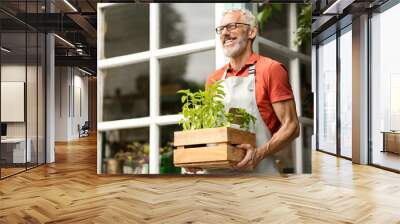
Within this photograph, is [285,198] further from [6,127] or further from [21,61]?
[21,61]

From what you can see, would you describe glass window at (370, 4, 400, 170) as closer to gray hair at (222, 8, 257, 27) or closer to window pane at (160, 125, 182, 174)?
gray hair at (222, 8, 257, 27)

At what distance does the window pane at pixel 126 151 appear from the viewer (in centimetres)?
618

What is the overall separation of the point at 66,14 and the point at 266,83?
4.17 metres

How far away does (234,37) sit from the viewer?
6141mm

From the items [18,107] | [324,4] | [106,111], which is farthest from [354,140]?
[18,107]

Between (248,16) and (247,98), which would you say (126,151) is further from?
(248,16)

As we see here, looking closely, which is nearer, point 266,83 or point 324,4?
point 266,83

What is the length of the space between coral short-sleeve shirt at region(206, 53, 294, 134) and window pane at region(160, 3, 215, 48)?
610 millimetres

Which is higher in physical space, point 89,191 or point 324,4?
point 324,4

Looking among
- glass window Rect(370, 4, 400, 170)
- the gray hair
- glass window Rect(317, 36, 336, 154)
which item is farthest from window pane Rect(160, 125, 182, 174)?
glass window Rect(317, 36, 336, 154)

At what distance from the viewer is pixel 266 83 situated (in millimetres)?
5871

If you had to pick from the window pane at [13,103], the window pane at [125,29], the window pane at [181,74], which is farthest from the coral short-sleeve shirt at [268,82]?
the window pane at [13,103]

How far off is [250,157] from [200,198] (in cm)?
132

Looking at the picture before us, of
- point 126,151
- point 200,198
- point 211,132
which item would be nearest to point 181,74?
point 211,132
